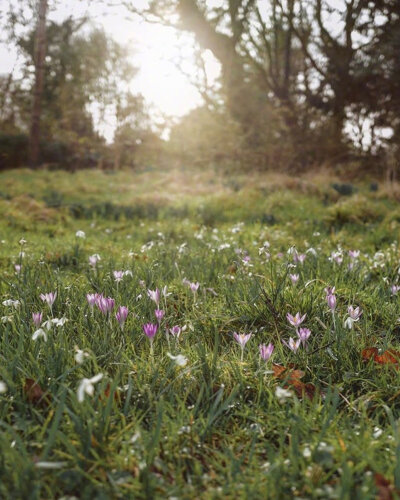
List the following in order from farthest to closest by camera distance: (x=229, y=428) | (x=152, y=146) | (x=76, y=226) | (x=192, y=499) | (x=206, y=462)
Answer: (x=152, y=146) → (x=76, y=226) → (x=229, y=428) → (x=206, y=462) → (x=192, y=499)

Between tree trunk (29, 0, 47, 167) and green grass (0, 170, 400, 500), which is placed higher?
tree trunk (29, 0, 47, 167)

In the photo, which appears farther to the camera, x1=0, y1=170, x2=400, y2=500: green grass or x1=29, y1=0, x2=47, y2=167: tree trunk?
x1=29, y1=0, x2=47, y2=167: tree trunk

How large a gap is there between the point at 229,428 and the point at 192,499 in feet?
1.68

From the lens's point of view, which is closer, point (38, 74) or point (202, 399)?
point (202, 399)

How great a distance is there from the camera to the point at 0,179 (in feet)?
49.9

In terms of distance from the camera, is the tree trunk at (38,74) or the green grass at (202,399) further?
the tree trunk at (38,74)

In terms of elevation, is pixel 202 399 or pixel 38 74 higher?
pixel 38 74

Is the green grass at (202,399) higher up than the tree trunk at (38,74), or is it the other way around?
the tree trunk at (38,74)

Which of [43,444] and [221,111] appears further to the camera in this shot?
[221,111]

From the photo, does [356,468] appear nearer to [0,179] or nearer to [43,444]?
[43,444]

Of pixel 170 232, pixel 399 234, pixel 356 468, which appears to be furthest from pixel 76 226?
pixel 356 468

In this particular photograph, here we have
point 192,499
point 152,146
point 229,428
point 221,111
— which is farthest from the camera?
point 152,146

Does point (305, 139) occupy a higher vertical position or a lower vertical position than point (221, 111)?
lower

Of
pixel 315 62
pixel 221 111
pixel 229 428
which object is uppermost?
pixel 315 62
